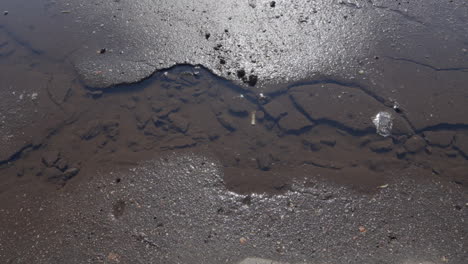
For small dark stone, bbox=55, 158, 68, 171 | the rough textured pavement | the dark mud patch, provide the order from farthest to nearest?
small dark stone, bbox=55, 158, 68, 171 → the dark mud patch → the rough textured pavement

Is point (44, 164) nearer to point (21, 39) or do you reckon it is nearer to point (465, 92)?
point (21, 39)

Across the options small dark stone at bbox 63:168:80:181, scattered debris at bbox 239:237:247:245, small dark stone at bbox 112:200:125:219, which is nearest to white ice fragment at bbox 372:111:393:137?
scattered debris at bbox 239:237:247:245

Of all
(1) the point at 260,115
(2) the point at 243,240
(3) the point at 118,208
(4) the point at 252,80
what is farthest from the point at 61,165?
(4) the point at 252,80

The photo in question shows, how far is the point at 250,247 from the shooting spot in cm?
273

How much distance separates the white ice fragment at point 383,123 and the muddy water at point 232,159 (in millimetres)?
22

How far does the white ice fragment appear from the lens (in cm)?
360

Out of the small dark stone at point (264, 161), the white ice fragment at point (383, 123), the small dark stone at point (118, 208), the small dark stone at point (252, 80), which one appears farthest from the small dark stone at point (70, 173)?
the white ice fragment at point (383, 123)

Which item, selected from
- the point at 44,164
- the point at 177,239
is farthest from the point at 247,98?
the point at 44,164

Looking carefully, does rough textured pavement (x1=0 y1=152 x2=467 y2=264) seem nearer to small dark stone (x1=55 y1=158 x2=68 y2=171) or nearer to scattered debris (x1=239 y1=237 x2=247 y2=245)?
scattered debris (x1=239 y1=237 x2=247 y2=245)

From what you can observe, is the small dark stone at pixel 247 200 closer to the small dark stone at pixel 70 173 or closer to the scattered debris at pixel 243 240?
the scattered debris at pixel 243 240

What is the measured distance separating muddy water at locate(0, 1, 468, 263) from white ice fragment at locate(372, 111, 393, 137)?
2 centimetres

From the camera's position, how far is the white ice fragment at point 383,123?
3604mm

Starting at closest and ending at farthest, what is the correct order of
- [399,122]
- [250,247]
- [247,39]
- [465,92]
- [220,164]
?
1. [250,247]
2. [220,164]
3. [399,122]
4. [465,92]
5. [247,39]

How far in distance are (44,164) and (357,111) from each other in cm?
378
